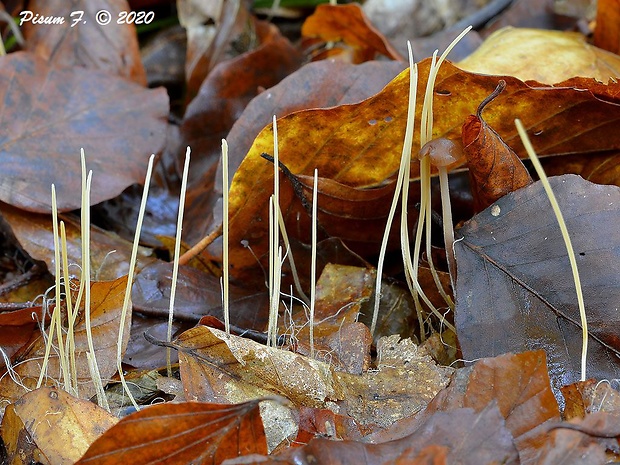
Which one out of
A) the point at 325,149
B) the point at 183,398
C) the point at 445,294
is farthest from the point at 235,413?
the point at 325,149

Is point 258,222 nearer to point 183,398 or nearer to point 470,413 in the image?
point 183,398

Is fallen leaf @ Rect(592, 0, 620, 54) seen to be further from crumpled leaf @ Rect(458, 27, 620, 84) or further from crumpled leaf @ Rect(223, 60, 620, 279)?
crumpled leaf @ Rect(223, 60, 620, 279)

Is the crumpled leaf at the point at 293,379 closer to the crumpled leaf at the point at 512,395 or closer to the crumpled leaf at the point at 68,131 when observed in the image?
the crumpled leaf at the point at 512,395

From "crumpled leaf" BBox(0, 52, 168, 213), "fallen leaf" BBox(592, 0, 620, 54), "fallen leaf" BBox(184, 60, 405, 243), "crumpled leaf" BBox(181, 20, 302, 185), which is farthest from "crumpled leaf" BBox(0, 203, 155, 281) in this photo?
"fallen leaf" BBox(592, 0, 620, 54)

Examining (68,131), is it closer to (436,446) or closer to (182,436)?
(182,436)

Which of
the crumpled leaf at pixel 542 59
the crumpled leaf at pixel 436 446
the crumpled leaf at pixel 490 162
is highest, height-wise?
the crumpled leaf at pixel 490 162

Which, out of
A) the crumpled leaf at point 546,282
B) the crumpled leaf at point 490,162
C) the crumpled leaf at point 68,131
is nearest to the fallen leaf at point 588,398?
the crumpled leaf at point 546,282

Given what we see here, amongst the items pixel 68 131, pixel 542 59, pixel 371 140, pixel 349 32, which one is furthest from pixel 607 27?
pixel 68 131
